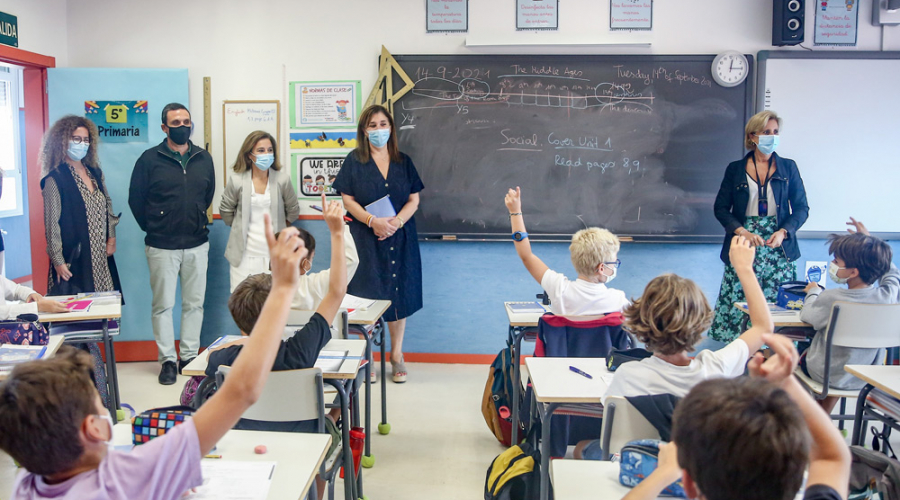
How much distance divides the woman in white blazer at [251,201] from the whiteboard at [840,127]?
10.8ft

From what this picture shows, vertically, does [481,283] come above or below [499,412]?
above

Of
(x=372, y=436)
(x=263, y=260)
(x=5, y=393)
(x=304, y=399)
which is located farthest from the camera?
(x=263, y=260)

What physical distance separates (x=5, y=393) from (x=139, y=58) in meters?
4.25

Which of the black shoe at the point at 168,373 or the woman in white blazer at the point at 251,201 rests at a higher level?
the woman in white blazer at the point at 251,201

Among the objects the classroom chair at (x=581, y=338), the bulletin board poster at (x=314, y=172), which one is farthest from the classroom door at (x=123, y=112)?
the classroom chair at (x=581, y=338)

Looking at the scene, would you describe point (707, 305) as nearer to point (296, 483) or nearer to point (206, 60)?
point (296, 483)

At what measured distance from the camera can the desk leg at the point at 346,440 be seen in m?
2.18

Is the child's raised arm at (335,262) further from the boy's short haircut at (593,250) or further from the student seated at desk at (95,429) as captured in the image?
the boy's short haircut at (593,250)

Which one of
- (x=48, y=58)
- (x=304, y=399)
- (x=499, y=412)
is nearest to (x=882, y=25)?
(x=499, y=412)

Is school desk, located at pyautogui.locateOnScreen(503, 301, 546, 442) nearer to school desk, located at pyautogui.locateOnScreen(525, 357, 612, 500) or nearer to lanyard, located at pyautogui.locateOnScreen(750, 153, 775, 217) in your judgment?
school desk, located at pyautogui.locateOnScreen(525, 357, 612, 500)

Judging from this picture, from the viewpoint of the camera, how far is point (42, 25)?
4422mm

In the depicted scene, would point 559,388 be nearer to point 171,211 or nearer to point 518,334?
point 518,334

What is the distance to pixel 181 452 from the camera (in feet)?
3.50

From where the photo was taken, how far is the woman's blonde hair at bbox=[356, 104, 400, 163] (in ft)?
13.1
